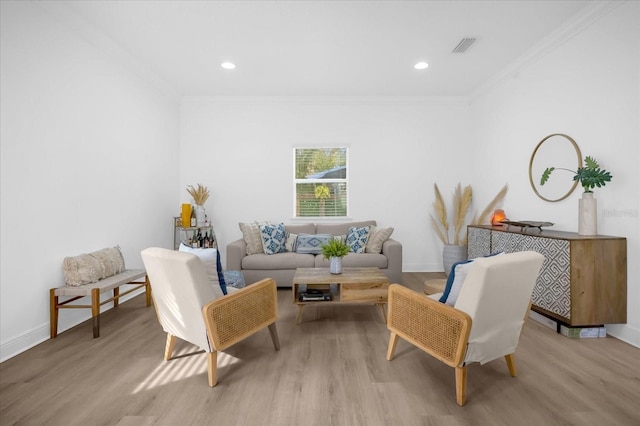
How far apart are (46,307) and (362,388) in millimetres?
2776

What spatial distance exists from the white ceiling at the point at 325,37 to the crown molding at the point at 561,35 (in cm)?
2

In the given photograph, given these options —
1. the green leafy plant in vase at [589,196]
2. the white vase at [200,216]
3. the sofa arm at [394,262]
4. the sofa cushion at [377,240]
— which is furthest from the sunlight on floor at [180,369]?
the green leafy plant in vase at [589,196]

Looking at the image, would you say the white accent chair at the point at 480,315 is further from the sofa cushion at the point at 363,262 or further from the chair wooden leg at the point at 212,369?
the sofa cushion at the point at 363,262

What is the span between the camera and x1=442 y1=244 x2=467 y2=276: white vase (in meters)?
4.85

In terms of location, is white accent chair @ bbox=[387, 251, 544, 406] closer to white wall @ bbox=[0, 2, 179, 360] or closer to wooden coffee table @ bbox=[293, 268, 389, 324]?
wooden coffee table @ bbox=[293, 268, 389, 324]

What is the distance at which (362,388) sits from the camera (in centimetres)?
198

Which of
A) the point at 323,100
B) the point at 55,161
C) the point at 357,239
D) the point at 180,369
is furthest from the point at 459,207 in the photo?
the point at 55,161

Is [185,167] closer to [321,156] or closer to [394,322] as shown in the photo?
[321,156]

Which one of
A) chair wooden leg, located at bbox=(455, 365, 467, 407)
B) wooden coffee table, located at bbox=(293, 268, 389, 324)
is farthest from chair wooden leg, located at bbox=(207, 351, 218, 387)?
chair wooden leg, located at bbox=(455, 365, 467, 407)

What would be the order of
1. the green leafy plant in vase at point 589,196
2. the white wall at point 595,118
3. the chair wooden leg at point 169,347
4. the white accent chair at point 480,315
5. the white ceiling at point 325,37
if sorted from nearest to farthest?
the white accent chair at point 480,315 < the chair wooden leg at point 169,347 < the white wall at point 595,118 < the green leafy plant in vase at point 589,196 < the white ceiling at point 325,37

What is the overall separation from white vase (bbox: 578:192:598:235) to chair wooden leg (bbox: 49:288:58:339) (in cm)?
473

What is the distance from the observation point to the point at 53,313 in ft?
8.93

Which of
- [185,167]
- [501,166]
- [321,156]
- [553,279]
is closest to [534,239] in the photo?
[553,279]

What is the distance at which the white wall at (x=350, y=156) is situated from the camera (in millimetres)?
5367
